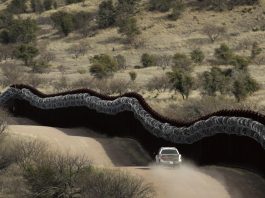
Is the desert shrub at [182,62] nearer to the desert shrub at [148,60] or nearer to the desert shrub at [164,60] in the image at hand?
the desert shrub at [164,60]

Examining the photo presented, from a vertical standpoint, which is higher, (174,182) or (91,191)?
(91,191)

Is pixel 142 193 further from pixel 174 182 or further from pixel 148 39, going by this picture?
pixel 148 39

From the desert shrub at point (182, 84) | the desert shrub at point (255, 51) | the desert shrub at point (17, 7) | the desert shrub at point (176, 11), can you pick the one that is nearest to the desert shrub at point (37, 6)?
the desert shrub at point (17, 7)


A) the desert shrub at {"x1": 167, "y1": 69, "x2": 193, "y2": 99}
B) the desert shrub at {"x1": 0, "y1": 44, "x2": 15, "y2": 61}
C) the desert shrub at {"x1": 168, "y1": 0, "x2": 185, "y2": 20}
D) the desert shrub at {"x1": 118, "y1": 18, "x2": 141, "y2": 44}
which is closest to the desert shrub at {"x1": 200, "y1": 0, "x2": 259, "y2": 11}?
the desert shrub at {"x1": 168, "y1": 0, "x2": 185, "y2": 20}

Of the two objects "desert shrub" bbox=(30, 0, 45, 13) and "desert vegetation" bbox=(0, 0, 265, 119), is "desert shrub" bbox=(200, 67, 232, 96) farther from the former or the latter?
"desert shrub" bbox=(30, 0, 45, 13)

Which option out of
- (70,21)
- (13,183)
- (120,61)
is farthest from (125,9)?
(13,183)

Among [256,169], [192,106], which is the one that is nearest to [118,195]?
[256,169]

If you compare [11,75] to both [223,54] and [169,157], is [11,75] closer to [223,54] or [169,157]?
[223,54]
